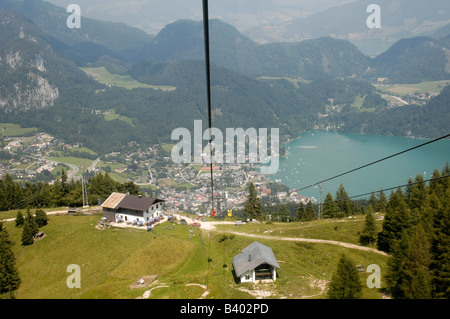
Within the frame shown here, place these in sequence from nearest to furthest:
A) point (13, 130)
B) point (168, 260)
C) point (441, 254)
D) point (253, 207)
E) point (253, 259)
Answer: point (441, 254), point (253, 259), point (168, 260), point (253, 207), point (13, 130)

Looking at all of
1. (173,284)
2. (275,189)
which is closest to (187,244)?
(173,284)

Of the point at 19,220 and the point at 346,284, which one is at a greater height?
the point at 19,220

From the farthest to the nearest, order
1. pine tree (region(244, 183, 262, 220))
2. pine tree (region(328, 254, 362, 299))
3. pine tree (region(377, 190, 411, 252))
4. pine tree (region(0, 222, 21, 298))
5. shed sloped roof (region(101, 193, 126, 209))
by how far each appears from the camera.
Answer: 1. pine tree (region(244, 183, 262, 220))
2. shed sloped roof (region(101, 193, 126, 209))
3. pine tree (region(377, 190, 411, 252))
4. pine tree (region(0, 222, 21, 298))
5. pine tree (region(328, 254, 362, 299))

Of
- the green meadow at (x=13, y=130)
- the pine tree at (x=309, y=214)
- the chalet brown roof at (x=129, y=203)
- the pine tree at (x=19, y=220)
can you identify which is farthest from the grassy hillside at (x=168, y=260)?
the green meadow at (x=13, y=130)

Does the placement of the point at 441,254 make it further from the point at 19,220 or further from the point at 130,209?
the point at 19,220

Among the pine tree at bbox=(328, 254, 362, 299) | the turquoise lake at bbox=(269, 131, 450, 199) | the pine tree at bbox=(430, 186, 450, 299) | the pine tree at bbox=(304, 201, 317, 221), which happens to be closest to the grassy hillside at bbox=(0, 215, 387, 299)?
the pine tree at bbox=(430, 186, 450, 299)

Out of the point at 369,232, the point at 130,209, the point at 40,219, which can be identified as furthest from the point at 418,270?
the point at 40,219

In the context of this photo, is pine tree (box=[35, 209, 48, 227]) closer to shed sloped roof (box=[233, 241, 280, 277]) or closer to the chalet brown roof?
the chalet brown roof
